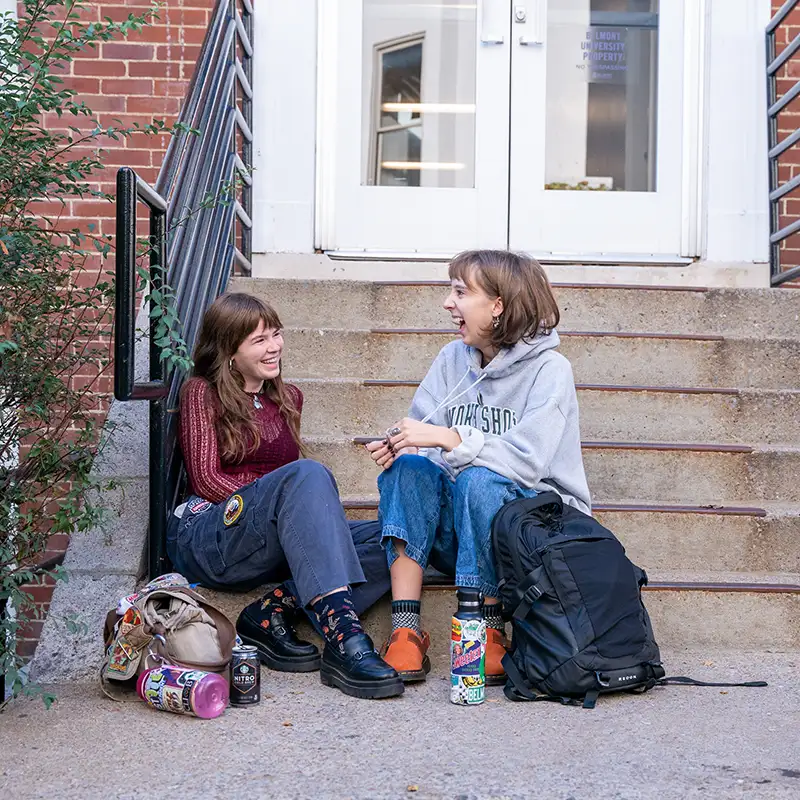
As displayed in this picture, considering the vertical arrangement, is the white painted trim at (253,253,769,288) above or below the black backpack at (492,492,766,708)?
above

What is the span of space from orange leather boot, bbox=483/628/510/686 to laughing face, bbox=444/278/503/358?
0.86 m

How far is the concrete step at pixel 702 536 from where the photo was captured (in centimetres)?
364

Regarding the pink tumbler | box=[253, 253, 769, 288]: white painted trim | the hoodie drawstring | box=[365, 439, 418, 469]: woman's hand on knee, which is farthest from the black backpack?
box=[253, 253, 769, 288]: white painted trim

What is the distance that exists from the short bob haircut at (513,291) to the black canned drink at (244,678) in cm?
116

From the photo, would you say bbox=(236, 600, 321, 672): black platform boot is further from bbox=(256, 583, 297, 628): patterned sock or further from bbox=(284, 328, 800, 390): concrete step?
bbox=(284, 328, 800, 390): concrete step

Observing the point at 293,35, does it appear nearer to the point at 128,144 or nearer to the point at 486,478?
the point at 128,144

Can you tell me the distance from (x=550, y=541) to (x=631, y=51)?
3272 millimetres

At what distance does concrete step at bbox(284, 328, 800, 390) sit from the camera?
4336mm

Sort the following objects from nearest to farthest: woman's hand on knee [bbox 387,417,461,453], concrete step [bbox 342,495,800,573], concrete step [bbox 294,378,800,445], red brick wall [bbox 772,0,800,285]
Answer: woman's hand on knee [bbox 387,417,461,453], concrete step [bbox 342,495,800,573], concrete step [bbox 294,378,800,445], red brick wall [bbox 772,0,800,285]

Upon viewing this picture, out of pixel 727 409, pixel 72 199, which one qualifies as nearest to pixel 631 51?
pixel 727 409

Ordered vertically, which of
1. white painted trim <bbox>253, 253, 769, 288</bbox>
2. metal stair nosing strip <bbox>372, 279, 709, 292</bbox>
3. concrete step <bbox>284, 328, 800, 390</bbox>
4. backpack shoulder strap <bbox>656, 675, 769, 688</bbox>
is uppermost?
white painted trim <bbox>253, 253, 769, 288</bbox>

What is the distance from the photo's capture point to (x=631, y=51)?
543 centimetres

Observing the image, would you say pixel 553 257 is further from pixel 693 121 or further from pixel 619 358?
pixel 619 358

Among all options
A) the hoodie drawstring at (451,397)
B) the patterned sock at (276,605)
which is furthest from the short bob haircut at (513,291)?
the patterned sock at (276,605)
